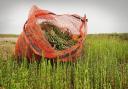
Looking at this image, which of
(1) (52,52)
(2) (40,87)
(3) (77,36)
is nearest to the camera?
(2) (40,87)

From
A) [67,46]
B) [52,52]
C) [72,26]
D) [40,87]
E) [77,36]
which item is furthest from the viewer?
[72,26]

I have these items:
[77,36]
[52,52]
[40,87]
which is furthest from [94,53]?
[40,87]

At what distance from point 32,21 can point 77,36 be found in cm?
94

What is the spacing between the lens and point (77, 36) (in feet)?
17.9

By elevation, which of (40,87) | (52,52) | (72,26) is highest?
(72,26)

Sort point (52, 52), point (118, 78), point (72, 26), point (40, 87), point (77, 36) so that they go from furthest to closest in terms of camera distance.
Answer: point (72, 26) → point (77, 36) → point (52, 52) → point (118, 78) → point (40, 87)

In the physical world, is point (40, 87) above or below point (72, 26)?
below

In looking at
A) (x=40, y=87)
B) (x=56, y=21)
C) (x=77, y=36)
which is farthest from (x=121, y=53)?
(x=40, y=87)

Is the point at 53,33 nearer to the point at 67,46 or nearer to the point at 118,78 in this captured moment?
the point at 67,46

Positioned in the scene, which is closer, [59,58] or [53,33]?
[59,58]

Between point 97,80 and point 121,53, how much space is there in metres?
2.26

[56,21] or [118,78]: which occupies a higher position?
[56,21]

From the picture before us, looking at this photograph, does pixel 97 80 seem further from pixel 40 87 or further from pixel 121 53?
pixel 121 53

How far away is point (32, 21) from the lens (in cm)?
484
